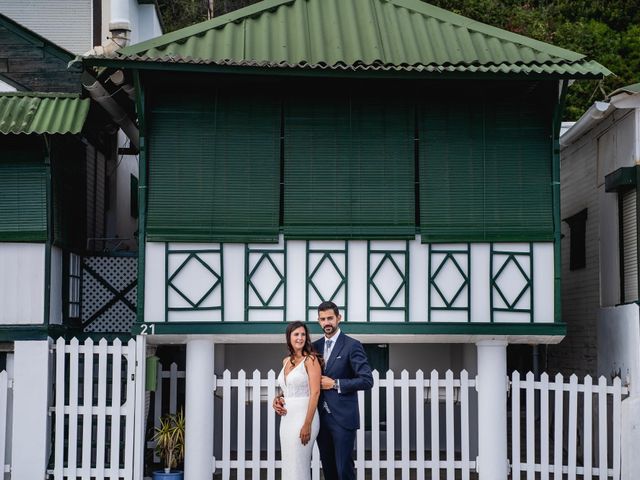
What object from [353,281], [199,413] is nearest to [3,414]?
[199,413]

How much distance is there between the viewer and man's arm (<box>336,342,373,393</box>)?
31.6 ft

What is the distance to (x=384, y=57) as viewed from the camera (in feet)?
43.2

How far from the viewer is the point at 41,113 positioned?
13516 mm

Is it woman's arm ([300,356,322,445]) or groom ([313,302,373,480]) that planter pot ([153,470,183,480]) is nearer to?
groom ([313,302,373,480])

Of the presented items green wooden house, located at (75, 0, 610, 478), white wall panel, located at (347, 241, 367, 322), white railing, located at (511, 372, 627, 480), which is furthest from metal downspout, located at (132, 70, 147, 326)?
white railing, located at (511, 372, 627, 480)

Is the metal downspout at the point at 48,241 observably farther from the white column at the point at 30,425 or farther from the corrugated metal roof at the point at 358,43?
the corrugated metal roof at the point at 358,43

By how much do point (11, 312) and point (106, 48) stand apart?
3.73 meters

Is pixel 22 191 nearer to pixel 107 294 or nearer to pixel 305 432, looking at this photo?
pixel 107 294

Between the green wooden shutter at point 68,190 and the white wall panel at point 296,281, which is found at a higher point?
the green wooden shutter at point 68,190

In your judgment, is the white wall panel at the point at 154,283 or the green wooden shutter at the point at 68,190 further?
the green wooden shutter at the point at 68,190

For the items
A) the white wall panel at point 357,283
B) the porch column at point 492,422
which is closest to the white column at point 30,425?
the white wall panel at point 357,283

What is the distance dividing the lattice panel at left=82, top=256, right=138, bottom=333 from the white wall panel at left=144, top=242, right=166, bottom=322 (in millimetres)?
2064

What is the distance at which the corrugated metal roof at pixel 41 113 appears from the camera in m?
13.2

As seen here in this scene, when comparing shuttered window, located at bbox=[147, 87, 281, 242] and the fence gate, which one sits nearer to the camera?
the fence gate
